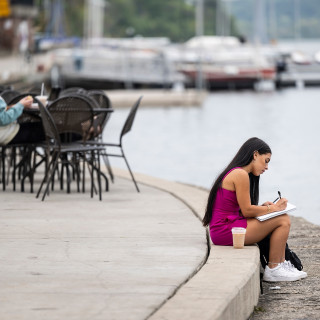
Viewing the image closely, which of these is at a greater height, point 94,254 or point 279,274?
point 94,254

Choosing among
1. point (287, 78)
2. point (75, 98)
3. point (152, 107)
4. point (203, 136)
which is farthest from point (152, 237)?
point (287, 78)

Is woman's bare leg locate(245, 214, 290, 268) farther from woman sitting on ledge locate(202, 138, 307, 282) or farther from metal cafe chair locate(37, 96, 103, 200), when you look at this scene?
metal cafe chair locate(37, 96, 103, 200)

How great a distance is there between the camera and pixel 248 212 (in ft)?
27.9

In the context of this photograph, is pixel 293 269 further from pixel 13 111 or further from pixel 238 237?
pixel 13 111

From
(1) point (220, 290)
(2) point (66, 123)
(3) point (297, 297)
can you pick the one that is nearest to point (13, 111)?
(2) point (66, 123)

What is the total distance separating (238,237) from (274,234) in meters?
0.31

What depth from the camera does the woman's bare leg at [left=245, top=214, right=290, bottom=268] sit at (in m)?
8.47

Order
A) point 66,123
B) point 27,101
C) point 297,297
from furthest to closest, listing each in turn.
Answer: point 66,123 < point 27,101 < point 297,297

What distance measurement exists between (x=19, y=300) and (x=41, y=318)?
0.49m

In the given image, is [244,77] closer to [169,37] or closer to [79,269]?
[79,269]

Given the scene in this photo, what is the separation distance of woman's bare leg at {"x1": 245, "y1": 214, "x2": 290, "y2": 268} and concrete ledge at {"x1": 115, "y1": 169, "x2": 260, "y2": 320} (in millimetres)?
106

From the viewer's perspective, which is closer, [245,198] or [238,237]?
[238,237]

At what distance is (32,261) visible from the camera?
318 inches

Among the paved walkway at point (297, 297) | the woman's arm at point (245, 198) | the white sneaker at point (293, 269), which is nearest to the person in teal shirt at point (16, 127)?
the paved walkway at point (297, 297)
